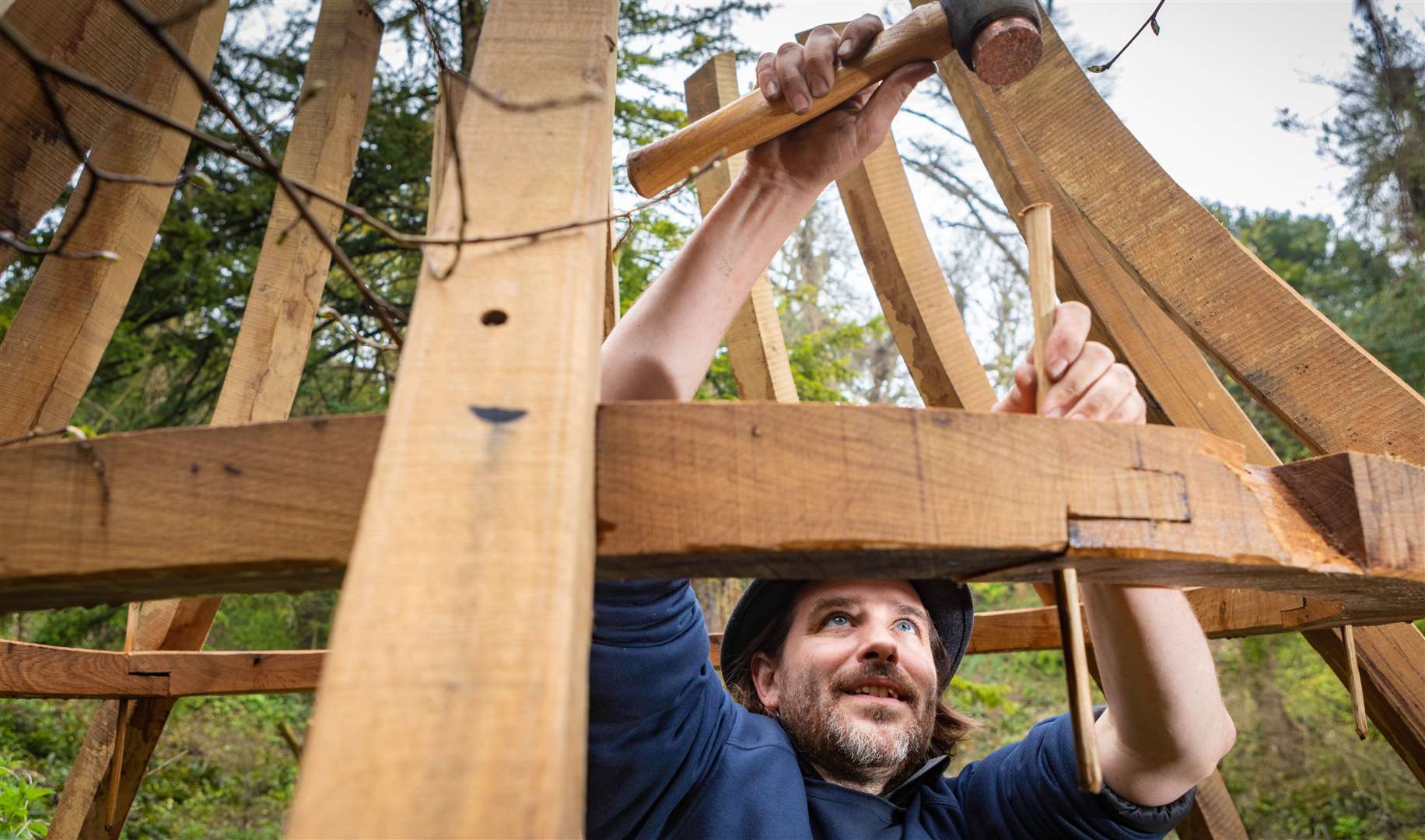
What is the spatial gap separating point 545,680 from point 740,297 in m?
1.05

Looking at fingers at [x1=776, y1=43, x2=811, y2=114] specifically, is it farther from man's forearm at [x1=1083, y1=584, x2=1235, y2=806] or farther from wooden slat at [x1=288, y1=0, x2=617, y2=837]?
man's forearm at [x1=1083, y1=584, x2=1235, y2=806]

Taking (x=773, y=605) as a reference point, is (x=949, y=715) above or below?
below

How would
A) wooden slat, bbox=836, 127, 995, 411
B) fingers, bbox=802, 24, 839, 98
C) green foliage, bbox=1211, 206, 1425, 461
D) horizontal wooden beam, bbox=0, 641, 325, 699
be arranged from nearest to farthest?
fingers, bbox=802, 24, 839, 98 → horizontal wooden beam, bbox=0, 641, 325, 699 → wooden slat, bbox=836, 127, 995, 411 → green foliage, bbox=1211, 206, 1425, 461

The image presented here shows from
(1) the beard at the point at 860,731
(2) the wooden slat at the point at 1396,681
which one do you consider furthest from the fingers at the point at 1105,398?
(1) the beard at the point at 860,731

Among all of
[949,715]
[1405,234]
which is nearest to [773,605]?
[949,715]

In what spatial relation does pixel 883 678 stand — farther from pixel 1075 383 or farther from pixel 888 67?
pixel 888 67

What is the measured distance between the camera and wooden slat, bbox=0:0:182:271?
54.1 inches

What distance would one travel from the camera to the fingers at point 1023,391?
4.29 ft

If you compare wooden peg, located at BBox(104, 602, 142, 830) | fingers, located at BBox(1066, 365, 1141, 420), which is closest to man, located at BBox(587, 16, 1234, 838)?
fingers, located at BBox(1066, 365, 1141, 420)

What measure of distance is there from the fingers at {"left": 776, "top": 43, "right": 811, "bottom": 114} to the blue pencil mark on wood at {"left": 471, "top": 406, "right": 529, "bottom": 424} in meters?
0.90

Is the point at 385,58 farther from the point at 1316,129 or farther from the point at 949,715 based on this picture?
the point at 1316,129

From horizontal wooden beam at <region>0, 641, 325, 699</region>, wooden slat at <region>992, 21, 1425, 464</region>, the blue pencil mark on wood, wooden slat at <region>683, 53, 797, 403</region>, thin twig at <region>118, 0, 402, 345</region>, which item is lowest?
the blue pencil mark on wood

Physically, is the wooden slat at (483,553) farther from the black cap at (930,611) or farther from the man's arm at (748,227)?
the black cap at (930,611)

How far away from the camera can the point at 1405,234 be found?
10.4 metres
